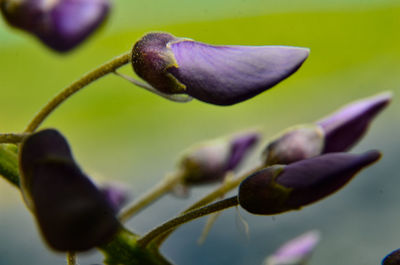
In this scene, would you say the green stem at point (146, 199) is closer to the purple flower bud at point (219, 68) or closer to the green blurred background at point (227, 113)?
the purple flower bud at point (219, 68)

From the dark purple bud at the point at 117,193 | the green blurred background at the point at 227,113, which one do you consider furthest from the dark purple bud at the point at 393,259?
the green blurred background at the point at 227,113

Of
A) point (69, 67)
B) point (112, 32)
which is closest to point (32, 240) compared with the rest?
point (112, 32)

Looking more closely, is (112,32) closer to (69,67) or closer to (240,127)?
(69,67)

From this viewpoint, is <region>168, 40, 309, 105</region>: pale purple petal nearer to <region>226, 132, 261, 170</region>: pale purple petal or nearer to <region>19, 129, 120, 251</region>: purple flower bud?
<region>19, 129, 120, 251</region>: purple flower bud

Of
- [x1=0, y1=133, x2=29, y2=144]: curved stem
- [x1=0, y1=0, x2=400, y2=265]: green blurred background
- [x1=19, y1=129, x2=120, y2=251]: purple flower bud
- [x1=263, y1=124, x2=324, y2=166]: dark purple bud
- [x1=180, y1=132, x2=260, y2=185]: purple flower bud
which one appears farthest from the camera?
[x1=0, y1=0, x2=400, y2=265]: green blurred background

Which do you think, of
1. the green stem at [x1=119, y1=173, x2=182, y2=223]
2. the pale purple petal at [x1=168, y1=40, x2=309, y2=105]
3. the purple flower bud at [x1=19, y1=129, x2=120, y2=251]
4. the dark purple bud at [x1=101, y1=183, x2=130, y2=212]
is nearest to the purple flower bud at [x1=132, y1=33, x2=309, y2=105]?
the pale purple petal at [x1=168, y1=40, x2=309, y2=105]
